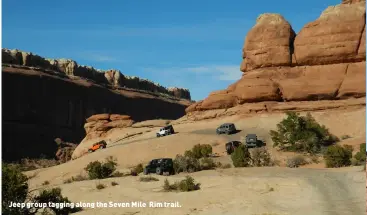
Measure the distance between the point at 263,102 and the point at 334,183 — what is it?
3284 cm

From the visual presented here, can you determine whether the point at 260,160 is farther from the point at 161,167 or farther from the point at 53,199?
the point at 53,199

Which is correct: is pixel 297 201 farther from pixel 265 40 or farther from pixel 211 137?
pixel 265 40

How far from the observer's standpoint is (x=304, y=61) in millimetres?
54688

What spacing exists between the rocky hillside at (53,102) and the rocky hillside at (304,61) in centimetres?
4431

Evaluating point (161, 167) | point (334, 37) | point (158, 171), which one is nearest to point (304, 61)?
point (334, 37)

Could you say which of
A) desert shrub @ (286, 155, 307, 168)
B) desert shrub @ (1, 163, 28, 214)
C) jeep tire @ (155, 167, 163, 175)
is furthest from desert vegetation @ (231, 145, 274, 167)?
desert shrub @ (1, 163, 28, 214)

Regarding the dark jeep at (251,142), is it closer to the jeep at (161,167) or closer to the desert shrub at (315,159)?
the desert shrub at (315,159)

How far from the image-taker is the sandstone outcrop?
89062mm

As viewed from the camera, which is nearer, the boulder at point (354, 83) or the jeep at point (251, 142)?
the jeep at point (251, 142)

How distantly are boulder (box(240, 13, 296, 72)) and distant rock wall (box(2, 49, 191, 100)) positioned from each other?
212 ft

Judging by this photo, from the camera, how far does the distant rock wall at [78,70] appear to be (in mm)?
108994

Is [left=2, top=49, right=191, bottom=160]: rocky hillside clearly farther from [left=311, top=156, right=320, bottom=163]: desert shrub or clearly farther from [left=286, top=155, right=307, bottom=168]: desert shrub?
[left=286, top=155, right=307, bottom=168]: desert shrub

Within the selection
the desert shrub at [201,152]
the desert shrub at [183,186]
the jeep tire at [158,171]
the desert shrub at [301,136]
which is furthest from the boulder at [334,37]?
the desert shrub at [183,186]

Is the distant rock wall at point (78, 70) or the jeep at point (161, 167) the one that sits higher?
the distant rock wall at point (78, 70)
